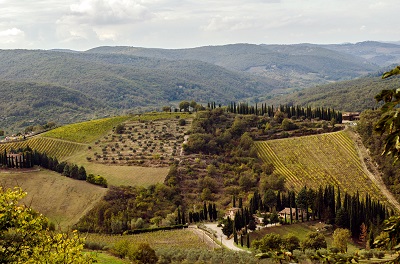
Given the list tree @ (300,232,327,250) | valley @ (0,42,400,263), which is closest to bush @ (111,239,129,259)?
valley @ (0,42,400,263)

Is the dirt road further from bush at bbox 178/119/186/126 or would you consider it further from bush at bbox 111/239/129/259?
bush at bbox 178/119/186/126

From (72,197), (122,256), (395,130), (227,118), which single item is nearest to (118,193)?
(72,197)

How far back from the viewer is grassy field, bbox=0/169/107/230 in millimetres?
75438

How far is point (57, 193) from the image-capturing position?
3189 inches

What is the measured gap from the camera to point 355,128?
11112 centimetres

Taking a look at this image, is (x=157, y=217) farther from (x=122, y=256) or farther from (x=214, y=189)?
(x=122, y=256)

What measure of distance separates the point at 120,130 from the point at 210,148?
28.4m

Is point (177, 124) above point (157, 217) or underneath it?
above

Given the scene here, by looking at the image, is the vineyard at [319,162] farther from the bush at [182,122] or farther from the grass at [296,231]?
the bush at [182,122]

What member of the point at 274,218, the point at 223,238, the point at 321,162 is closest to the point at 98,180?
the point at 223,238

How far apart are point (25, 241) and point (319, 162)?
3604 inches

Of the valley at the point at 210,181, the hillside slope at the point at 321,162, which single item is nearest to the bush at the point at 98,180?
the valley at the point at 210,181

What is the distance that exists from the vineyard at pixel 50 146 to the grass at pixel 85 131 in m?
3.07

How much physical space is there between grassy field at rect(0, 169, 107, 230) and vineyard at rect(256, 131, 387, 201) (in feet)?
131
